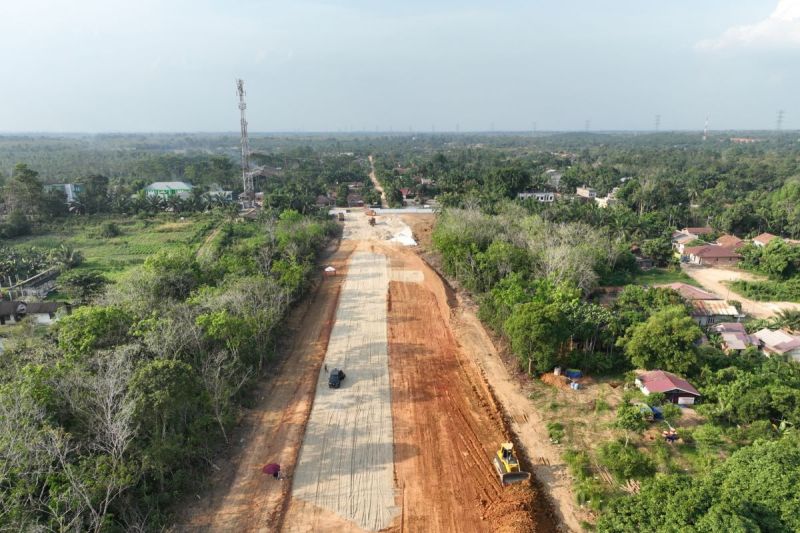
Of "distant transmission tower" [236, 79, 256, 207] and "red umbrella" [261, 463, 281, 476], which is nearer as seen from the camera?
"red umbrella" [261, 463, 281, 476]

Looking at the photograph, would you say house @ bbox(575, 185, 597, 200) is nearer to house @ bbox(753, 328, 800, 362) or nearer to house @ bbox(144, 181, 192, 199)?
house @ bbox(753, 328, 800, 362)

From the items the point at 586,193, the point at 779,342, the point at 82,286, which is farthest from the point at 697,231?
the point at 82,286

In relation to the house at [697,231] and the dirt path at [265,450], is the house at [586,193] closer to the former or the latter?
the house at [697,231]

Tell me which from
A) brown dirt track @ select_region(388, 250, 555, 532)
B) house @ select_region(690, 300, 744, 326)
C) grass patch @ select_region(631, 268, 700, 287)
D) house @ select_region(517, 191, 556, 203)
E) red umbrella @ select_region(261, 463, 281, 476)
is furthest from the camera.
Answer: house @ select_region(517, 191, 556, 203)

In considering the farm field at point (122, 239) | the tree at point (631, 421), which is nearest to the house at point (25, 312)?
the farm field at point (122, 239)

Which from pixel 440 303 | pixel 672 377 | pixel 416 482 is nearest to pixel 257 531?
pixel 416 482

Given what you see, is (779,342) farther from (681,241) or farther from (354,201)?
(354,201)

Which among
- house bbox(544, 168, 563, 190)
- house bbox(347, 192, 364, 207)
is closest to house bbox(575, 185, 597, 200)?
house bbox(544, 168, 563, 190)
